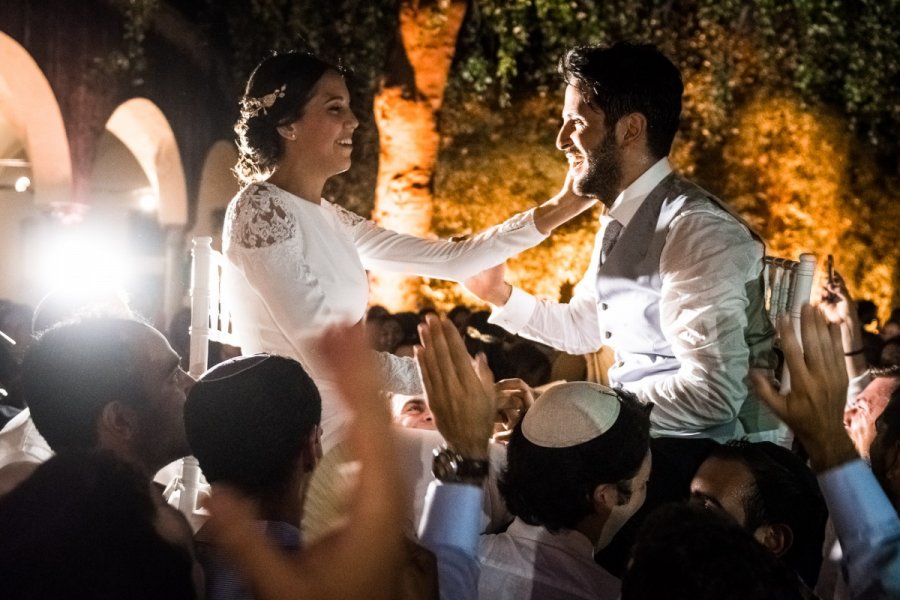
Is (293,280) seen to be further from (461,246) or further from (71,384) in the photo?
(461,246)

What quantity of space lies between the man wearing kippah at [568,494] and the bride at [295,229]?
0.78 meters

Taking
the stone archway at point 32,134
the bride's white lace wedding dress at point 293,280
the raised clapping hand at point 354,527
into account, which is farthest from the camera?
the stone archway at point 32,134

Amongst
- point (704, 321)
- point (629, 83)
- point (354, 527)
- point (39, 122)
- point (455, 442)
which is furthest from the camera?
point (39, 122)

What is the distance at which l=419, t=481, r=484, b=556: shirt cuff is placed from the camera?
7.17 ft

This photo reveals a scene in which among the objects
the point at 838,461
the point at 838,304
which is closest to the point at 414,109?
the point at 838,304

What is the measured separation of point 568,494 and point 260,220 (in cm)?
133

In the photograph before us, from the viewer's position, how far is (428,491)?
223cm

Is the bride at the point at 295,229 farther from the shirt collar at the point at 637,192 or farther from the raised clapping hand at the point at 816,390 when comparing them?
the raised clapping hand at the point at 816,390

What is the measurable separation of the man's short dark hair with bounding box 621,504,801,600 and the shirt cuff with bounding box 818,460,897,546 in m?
0.32

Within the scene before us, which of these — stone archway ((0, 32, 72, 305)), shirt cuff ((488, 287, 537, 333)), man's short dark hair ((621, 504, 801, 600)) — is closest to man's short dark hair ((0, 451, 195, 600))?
man's short dark hair ((621, 504, 801, 600))

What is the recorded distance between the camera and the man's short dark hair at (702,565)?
161cm

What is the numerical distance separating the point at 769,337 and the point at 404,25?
6318mm

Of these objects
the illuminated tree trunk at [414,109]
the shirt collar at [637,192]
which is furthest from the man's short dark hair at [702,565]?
the illuminated tree trunk at [414,109]

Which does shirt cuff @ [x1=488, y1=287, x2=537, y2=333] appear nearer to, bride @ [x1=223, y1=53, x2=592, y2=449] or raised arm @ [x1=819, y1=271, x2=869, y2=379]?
bride @ [x1=223, y1=53, x2=592, y2=449]
